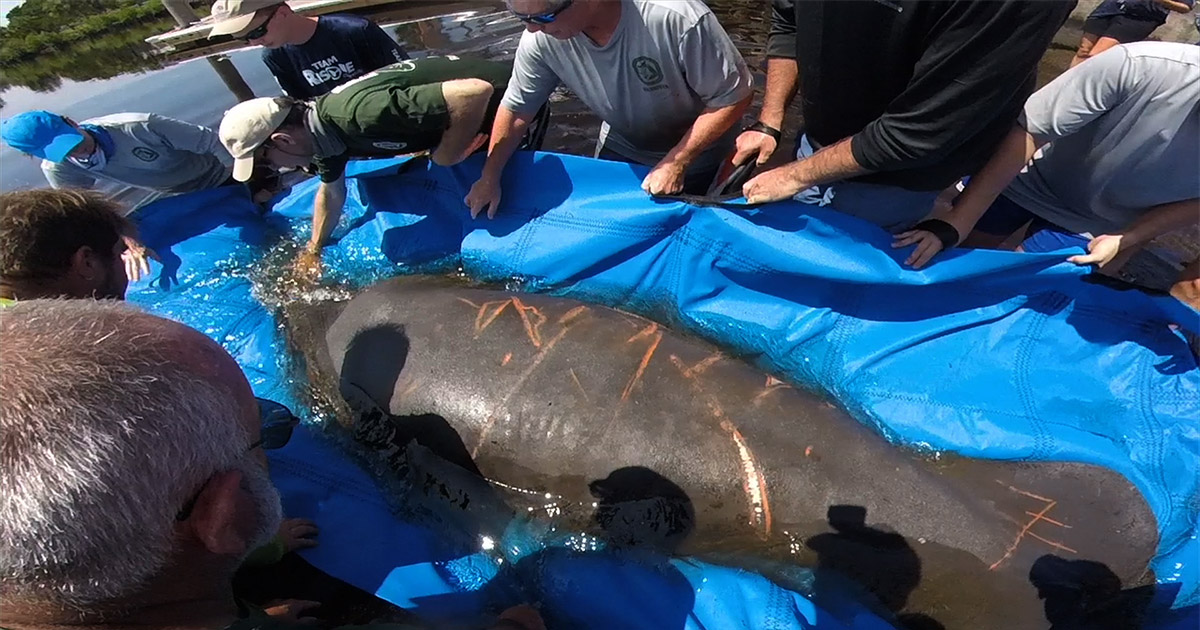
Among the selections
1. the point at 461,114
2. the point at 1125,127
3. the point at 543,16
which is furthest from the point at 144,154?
the point at 1125,127

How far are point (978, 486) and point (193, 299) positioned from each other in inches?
199

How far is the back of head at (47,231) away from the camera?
328 cm

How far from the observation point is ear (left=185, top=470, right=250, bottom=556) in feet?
5.73

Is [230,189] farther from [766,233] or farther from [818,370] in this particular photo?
[818,370]

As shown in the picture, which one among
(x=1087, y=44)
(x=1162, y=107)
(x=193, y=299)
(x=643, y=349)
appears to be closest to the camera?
(x=1162, y=107)

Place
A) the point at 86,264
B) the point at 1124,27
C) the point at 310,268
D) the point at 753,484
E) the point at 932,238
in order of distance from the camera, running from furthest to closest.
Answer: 1. the point at 310,268
2. the point at 1124,27
3. the point at 86,264
4. the point at 932,238
5. the point at 753,484

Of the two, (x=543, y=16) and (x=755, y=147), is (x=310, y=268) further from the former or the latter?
(x=755, y=147)

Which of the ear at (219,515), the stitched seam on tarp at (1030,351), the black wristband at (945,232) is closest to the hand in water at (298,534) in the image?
the ear at (219,515)

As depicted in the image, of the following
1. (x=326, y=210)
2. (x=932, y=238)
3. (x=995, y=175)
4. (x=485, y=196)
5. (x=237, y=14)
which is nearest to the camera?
(x=995, y=175)

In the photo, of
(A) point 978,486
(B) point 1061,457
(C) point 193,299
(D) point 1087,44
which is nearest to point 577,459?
(A) point 978,486

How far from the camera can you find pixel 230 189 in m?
5.41

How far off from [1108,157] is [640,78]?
7.28 feet

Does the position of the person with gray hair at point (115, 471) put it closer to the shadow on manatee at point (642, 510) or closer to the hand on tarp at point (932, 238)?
the shadow on manatee at point (642, 510)

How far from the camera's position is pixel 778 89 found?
3719mm
